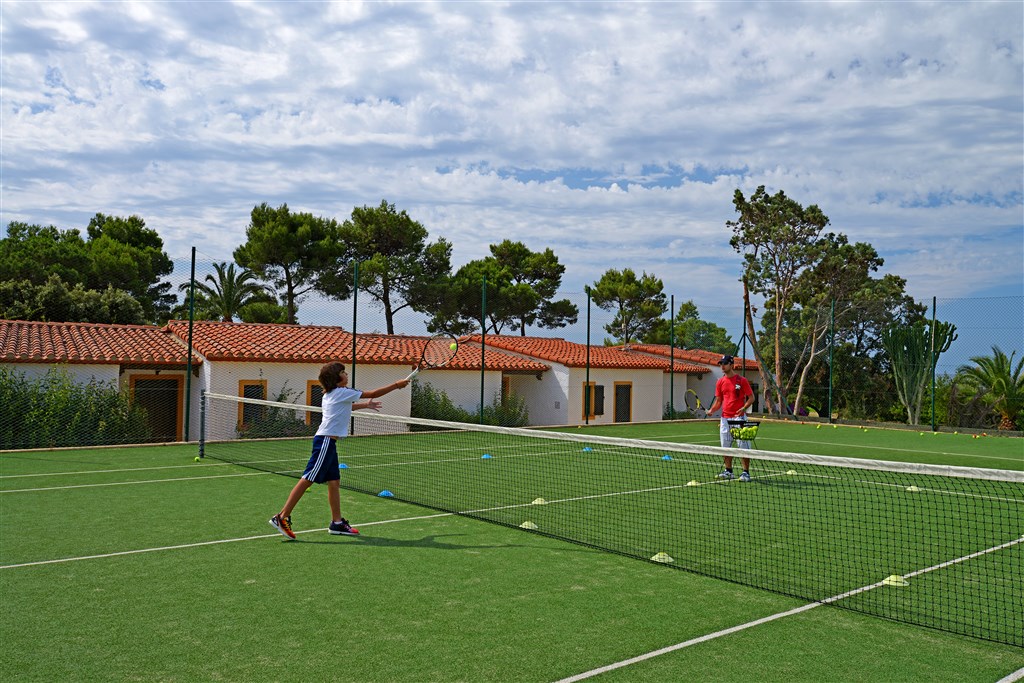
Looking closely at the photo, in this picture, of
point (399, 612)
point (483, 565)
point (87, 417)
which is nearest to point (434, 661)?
point (399, 612)

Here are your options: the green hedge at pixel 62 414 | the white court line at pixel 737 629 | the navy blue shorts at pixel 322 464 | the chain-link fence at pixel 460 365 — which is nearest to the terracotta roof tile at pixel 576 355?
the chain-link fence at pixel 460 365

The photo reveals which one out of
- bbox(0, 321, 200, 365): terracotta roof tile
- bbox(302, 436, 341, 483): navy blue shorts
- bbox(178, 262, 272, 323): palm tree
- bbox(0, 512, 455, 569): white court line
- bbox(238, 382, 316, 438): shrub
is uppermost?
bbox(178, 262, 272, 323): palm tree

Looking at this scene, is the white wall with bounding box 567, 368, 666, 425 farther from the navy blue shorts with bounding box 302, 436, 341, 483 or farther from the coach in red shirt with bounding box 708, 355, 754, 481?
the navy blue shorts with bounding box 302, 436, 341, 483

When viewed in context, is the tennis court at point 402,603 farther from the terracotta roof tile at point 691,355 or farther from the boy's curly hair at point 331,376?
the terracotta roof tile at point 691,355

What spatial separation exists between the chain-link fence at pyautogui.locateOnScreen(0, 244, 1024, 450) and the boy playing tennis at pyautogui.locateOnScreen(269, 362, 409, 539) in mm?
11500

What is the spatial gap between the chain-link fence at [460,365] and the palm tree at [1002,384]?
70mm

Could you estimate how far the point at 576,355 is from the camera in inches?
1237

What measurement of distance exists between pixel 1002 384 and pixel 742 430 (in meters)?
19.3

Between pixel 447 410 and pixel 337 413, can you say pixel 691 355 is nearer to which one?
pixel 447 410

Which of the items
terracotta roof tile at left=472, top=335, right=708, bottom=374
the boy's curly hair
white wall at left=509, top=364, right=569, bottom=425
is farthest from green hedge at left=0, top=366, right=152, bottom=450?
terracotta roof tile at left=472, top=335, right=708, bottom=374

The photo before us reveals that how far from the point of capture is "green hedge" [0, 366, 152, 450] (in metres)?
17.0

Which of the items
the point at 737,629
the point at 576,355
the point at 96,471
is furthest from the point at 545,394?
the point at 737,629

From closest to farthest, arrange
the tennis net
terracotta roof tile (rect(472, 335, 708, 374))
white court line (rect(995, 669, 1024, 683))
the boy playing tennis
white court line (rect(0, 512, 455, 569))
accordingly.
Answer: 1. white court line (rect(995, 669, 1024, 683))
2. the tennis net
3. white court line (rect(0, 512, 455, 569))
4. the boy playing tennis
5. terracotta roof tile (rect(472, 335, 708, 374))

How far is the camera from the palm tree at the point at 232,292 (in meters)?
36.7
